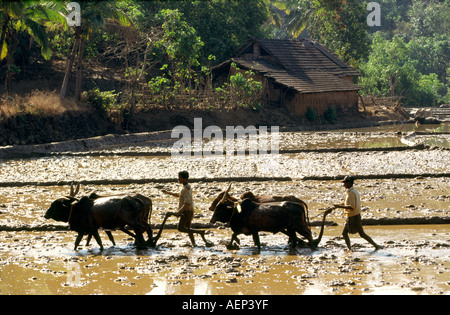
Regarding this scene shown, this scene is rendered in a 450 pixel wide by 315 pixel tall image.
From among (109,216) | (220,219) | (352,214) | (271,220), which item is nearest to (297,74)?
(220,219)

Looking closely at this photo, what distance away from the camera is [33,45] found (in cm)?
3609

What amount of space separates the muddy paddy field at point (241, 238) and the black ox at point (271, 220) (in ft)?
0.82

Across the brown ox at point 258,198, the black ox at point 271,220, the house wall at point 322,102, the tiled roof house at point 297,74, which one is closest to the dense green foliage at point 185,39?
the tiled roof house at point 297,74

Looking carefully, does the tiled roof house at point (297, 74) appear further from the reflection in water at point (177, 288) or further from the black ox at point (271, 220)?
the reflection in water at point (177, 288)

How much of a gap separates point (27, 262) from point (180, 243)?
2492 mm

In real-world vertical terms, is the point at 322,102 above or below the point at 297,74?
below

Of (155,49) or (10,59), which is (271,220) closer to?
(10,59)

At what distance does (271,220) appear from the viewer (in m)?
10.3

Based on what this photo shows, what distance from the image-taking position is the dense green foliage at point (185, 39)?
Result: 29031mm

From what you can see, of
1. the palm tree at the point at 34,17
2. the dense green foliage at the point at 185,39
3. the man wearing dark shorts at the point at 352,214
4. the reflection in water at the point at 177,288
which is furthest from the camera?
the dense green foliage at the point at 185,39

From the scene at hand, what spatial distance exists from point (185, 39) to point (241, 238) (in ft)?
79.1

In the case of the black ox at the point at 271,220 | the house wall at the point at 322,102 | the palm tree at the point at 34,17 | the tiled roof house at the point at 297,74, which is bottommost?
the black ox at the point at 271,220

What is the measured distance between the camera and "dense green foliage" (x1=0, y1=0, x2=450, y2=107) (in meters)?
29.0
